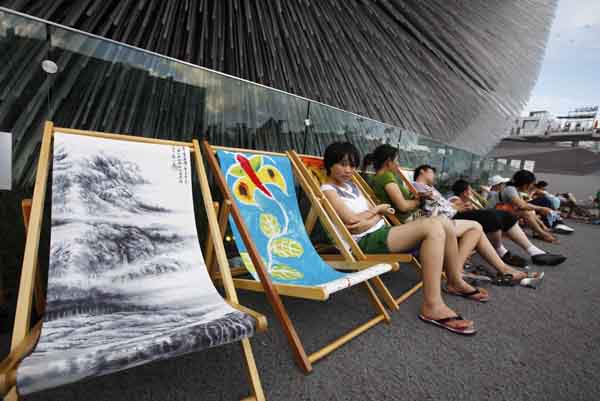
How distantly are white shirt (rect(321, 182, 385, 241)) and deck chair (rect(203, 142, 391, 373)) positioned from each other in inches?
11.6

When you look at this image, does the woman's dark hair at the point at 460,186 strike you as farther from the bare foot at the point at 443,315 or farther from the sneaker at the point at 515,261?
the bare foot at the point at 443,315

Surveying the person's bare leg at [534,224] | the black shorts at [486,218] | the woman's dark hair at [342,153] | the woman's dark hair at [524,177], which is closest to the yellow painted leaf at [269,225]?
the woman's dark hair at [342,153]

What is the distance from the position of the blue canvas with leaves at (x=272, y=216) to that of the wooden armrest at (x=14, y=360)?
766 millimetres

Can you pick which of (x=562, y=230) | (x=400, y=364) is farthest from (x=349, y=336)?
(x=562, y=230)

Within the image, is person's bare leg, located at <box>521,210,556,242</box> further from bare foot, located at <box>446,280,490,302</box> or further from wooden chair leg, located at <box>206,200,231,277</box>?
wooden chair leg, located at <box>206,200,231,277</box>

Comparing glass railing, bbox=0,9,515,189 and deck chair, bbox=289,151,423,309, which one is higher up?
glass railing, bbox=0,9,515,189

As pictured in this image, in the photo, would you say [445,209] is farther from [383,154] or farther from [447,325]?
[447,325]

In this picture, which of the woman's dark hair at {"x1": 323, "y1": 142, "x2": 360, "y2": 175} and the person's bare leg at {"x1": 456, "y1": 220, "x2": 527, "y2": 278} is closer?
the woman's dark hair at {"x1": 323, "y1": 142, "x2": 360, "y2": 175}

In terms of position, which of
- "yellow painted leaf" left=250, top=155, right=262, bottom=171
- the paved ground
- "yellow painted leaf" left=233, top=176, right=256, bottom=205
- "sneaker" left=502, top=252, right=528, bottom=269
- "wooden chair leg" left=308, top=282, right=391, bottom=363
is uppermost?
"yellow painted leaf" left=250, top=155, right=262, bottom=171

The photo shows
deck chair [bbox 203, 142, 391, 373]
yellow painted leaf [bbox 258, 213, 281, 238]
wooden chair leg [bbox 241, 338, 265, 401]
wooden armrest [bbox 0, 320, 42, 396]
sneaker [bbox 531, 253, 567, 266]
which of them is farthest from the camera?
sneaker [bbox 531, 253, 567, 266]

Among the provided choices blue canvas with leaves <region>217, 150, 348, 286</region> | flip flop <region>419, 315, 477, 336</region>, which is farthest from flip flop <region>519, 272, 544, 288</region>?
blue canvas with leaves <region>217, 150, 348, 286</region>

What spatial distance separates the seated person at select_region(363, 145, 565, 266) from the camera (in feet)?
7.50

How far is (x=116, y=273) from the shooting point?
112 centimetres

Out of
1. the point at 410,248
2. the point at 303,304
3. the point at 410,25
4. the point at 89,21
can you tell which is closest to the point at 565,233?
the point at 410,25
